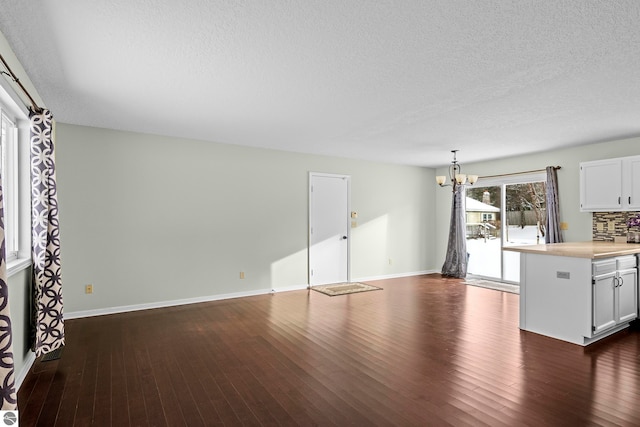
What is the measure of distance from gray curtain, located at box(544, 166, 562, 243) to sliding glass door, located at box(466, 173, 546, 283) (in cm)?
32

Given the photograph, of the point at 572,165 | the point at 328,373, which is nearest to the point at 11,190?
the point at 328,373

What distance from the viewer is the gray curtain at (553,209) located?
6059 millimetres

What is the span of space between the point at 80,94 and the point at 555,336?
561 centimetres

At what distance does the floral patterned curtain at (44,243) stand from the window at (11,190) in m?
0.15

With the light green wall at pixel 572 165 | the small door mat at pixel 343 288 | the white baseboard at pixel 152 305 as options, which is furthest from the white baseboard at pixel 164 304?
the light green wall at pixel 572 165

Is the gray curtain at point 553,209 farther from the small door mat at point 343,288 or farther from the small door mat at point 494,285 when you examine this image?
the small door mat at point 343,288

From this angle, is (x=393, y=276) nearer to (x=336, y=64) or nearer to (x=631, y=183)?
(x=631, y=183)

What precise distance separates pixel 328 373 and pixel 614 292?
3407mm

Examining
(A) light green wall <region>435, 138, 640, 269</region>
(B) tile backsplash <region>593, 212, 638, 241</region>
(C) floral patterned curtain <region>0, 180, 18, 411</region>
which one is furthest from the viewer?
(A) light green wall <region>435, 138, 640, 269</region>

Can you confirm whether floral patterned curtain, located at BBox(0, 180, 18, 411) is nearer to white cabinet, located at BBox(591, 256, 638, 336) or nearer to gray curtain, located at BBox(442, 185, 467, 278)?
white cabinet, located at BBox(591, 256, 638, 336)

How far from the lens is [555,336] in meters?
3.92

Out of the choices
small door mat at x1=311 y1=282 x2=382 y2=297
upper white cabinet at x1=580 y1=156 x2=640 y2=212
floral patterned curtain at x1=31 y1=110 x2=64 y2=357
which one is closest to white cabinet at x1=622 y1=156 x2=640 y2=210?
upper white cabinet at x1=580 y1=156 x2=640 y2=212

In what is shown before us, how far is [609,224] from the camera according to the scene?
18.0 feet

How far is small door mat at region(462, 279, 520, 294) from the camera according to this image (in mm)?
6402
